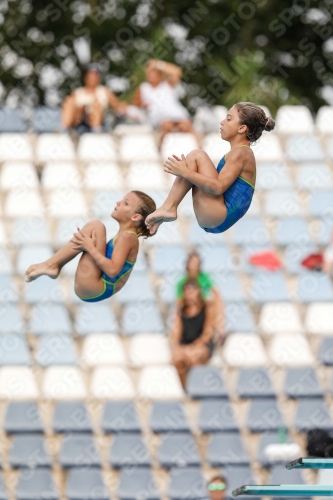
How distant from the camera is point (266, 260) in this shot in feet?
37.7

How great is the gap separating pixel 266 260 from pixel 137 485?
317 cm

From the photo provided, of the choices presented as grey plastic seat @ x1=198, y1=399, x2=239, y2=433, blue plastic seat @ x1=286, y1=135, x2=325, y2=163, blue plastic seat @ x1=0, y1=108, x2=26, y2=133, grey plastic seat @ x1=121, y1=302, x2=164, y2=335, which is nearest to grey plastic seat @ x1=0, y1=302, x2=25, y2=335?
grey plastic seat @ x1=121, y1=302, x2=164, y2=335

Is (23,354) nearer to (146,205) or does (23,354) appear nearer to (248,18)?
(146,205)

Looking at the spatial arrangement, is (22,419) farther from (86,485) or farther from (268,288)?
(268,288)

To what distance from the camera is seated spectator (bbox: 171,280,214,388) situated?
10.2m

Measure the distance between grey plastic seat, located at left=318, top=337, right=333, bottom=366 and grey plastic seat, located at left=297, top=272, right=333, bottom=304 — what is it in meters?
0.74

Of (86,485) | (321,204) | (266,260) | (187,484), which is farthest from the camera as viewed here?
(321,204)

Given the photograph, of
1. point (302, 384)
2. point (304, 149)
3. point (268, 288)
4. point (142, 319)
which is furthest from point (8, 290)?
point (304, 149)

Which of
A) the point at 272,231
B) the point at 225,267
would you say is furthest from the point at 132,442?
the point at 272,231

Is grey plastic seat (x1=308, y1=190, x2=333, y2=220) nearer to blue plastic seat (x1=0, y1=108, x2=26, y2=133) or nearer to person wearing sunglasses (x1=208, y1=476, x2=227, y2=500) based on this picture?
blue plastic seat (x1=0, y1=108, x2=26, y2=133)

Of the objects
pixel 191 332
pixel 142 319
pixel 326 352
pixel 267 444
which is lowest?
pixel 267 444

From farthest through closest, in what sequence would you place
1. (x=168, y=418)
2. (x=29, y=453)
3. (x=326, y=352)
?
(x=326, y=352)
(x=168, y=418)
(x=29, y=453)

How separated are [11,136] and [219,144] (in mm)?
2596

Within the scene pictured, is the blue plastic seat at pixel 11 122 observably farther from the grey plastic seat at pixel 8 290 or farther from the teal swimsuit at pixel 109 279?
the teal swimsuit at pixel 109 279
